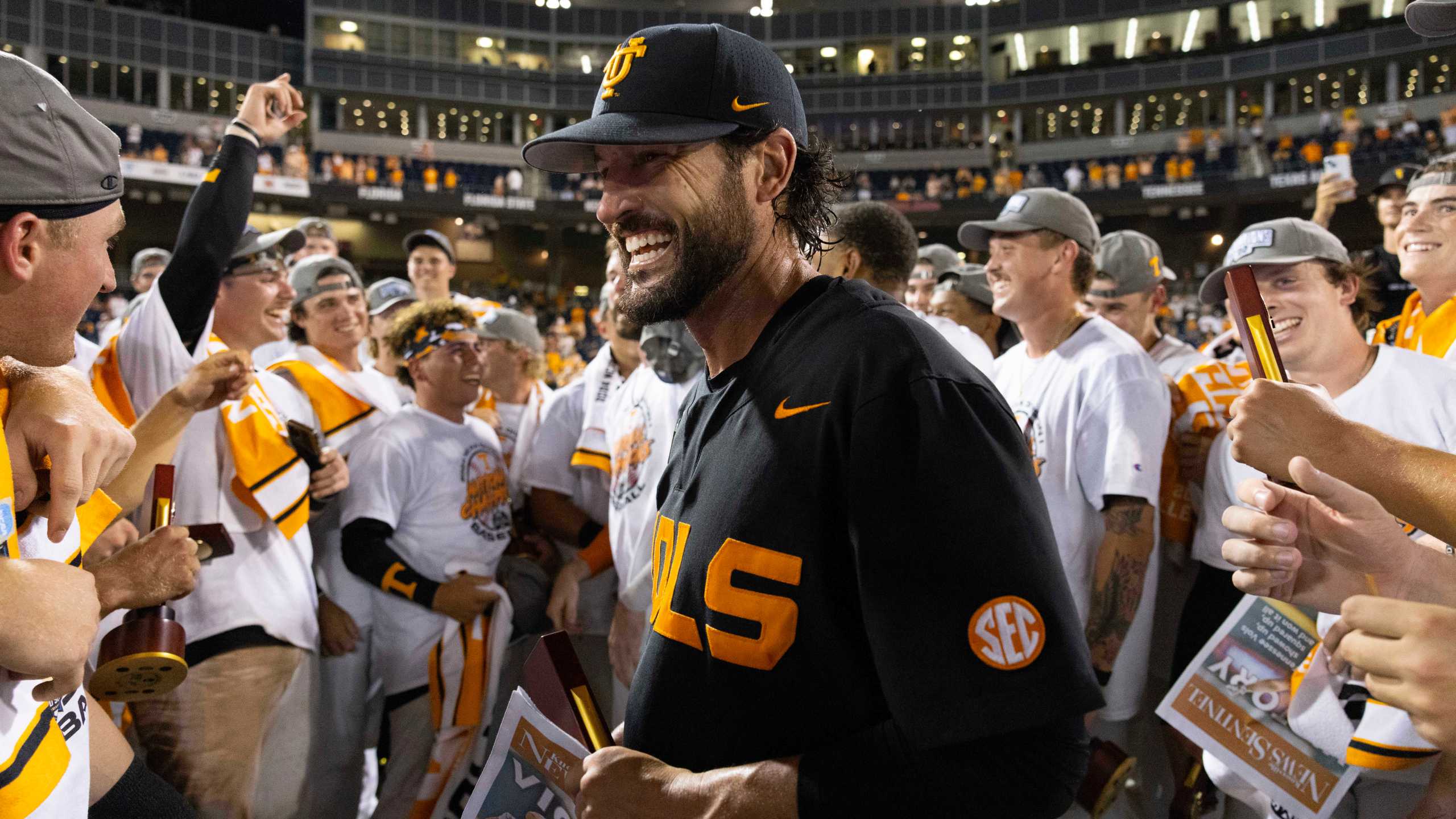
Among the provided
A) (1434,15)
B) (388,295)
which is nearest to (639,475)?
(388,295)

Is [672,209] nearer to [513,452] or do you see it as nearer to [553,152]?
[553,152]

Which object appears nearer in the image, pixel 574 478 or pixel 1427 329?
pixel 1427 329

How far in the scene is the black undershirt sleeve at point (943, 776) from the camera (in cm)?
112

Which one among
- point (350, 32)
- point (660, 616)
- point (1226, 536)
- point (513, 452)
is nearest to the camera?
point (660, 616)

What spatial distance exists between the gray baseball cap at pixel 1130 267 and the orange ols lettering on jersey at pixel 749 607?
151 inches

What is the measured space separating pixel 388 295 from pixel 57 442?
13.1 feet

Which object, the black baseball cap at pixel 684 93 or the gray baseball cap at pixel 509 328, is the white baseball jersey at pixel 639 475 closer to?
the gray baseball cap at pixel 509 328

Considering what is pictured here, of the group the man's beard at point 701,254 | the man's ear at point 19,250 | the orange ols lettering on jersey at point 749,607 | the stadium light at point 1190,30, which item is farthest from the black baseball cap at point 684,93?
the stadium light at point 1190,30

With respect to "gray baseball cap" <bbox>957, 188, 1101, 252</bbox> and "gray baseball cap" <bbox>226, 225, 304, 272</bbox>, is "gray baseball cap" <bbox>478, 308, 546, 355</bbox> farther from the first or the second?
"gray baseball cap" <bbox>957, 188, 1101, 252</bbox>

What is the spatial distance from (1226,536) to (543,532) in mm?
2773

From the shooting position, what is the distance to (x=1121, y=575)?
10.0ft

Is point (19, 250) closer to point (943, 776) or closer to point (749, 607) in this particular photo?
point (749, 607)

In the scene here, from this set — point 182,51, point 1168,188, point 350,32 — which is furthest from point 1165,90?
point 182,51

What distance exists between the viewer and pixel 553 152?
1624 millimetres
